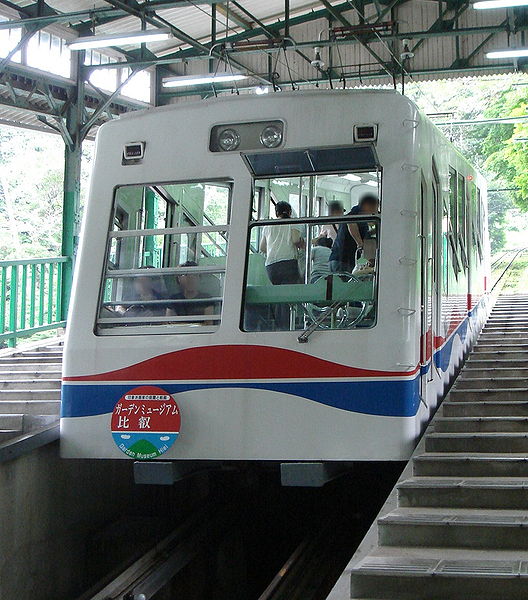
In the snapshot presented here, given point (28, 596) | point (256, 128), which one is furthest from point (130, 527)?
point (256, 128)

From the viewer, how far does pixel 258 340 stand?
5805mm

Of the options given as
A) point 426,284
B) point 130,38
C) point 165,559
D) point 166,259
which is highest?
point 130,38

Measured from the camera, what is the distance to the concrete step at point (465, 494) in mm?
4887

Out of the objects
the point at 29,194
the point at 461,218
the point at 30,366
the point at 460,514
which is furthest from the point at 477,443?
the point at 29,194

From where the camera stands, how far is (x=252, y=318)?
5.89 meters

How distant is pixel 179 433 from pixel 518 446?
2168 mm

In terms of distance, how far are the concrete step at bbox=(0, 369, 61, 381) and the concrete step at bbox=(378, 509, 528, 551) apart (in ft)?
16.2

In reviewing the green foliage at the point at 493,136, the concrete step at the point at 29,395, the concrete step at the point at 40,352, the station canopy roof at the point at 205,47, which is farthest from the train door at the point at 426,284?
the green foliage at the point at 493,136

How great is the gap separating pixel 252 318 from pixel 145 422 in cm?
96

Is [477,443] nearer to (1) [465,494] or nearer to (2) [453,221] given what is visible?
(1) [465,494]

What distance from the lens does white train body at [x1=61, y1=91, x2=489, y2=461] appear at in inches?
223

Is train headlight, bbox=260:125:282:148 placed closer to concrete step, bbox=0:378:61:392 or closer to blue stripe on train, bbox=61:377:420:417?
blue stripe on train, bbox=61:377:420:417

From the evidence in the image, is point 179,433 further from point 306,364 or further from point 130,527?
point 130,527

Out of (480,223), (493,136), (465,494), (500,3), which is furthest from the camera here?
(493,136)
